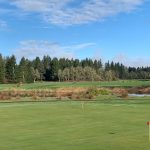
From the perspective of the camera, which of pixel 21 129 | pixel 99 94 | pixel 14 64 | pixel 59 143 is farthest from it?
pixel 14 64

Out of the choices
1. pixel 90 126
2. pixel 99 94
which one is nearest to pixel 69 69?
pixel 99 94

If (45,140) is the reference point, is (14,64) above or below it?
above

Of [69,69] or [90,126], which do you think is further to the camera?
[69,69]

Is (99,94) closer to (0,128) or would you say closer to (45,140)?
(0,128)

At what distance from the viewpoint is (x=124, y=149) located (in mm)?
14594

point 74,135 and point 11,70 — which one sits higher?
point 11,70

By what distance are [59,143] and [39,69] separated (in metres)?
178

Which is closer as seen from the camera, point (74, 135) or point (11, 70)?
point (74, 135)

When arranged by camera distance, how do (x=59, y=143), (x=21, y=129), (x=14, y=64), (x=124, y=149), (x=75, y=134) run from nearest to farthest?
1. (x=124, y=149)
2. (x=59, y=143)
3. (x=75, y=134)
4. (x=21, y=129)
5. (x=14, y=64)

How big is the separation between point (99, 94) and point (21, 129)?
48.7 m

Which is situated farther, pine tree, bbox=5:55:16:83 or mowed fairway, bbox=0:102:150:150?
pine tree, bbox=5:55:16:83

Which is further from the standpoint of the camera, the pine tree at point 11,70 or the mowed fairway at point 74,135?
the pine tree at point 11,70

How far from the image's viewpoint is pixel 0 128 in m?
21.8

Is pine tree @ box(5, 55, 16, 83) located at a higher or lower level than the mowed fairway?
higher
